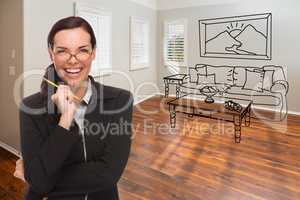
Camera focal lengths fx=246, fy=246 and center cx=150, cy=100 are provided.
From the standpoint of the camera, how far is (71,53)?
2.80ft

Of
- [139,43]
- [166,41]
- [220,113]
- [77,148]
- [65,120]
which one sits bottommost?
[220,113]

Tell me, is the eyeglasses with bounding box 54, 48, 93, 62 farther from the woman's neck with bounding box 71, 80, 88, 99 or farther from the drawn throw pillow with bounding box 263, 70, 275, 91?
the drawn throw pillow with bounding box 263, 70, 275, 91

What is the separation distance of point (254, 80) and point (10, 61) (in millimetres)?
4547

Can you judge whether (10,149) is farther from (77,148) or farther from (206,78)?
(206,78)

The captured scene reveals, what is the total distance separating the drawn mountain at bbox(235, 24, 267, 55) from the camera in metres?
5.08

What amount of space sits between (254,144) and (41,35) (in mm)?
3125

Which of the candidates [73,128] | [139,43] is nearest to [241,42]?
[139,43]

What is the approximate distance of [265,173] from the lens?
2.60 meters

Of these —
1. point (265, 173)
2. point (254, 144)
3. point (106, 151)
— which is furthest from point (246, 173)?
point (106, 151)

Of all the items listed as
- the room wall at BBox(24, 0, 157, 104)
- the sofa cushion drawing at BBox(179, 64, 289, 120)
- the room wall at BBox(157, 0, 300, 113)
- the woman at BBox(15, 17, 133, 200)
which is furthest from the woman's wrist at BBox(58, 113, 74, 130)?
the room wall at BBox(157, 0, 300, 113)

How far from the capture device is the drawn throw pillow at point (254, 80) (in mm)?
5199

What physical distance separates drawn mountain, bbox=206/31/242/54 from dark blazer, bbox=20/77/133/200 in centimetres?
495

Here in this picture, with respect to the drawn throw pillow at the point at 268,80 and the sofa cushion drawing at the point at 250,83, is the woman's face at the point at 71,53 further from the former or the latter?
the drawn throw pillow at the point at 268,80

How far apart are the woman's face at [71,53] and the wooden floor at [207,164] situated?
1.60 meters
